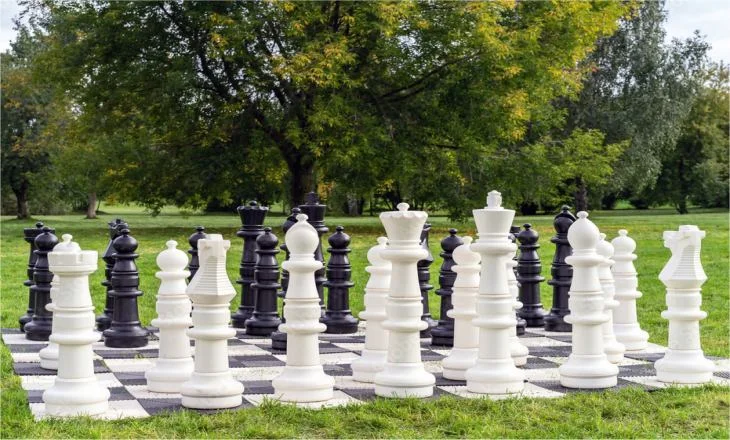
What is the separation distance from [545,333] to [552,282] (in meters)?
0.35

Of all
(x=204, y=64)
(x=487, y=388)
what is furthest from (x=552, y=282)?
(x=204, y=64)

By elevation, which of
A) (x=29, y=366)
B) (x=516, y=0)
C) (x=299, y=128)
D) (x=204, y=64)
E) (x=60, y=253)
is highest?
(x=516, y=0)

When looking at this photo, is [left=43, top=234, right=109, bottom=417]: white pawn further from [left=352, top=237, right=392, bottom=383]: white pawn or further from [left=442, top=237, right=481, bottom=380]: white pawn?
[left=442, top=237, right=481, bottom=380]: white pawn

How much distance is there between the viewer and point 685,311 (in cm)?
457

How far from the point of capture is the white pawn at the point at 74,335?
3775mm

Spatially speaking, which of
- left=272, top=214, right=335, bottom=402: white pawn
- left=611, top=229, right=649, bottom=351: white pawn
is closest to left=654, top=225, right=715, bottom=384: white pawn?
left=611, top=229, right=649, bottom=351: white pawn

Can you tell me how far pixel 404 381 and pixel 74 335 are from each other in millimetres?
1378

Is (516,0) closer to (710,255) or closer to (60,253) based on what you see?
(710,255)

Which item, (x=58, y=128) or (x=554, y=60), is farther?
(x=58, y=128)

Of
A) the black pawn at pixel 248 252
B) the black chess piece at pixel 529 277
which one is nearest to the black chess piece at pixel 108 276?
the black pawn at pixel 248 252

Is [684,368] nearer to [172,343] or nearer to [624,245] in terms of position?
[624,245]

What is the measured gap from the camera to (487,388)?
418 centimetres

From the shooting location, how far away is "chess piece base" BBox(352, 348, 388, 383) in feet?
14.9

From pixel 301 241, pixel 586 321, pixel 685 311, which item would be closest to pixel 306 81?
pixel 685 311
